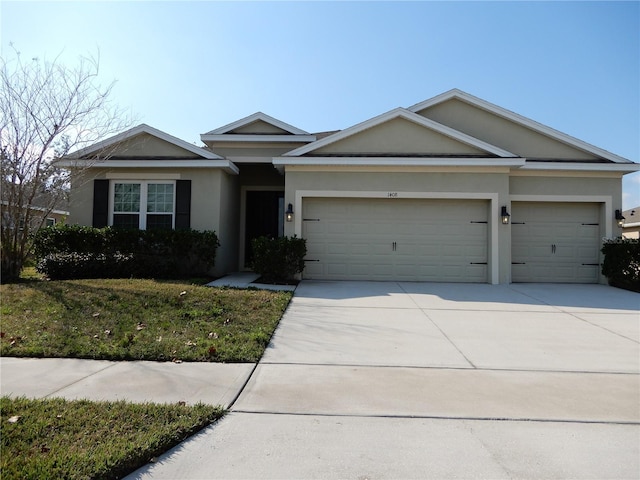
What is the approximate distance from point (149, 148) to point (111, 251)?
131 inches

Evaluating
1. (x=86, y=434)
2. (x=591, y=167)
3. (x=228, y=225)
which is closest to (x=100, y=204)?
(x=228, y=225)

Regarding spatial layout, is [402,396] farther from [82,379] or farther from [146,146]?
[146,146]

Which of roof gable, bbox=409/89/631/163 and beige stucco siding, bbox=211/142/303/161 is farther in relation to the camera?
beige stucco siding, bbox=211/142/303/161

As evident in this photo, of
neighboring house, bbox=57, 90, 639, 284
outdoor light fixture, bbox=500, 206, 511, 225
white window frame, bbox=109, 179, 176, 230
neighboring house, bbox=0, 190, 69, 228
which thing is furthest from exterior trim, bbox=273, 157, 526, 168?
neighboring house, bbox=0, 190, 69, 228

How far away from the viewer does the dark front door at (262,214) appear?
45.2 ft

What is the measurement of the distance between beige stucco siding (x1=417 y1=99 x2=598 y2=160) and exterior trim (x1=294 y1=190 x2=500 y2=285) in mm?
2486

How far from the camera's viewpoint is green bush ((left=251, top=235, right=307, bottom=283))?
1027cm

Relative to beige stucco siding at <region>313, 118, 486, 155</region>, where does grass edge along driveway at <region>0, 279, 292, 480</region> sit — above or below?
below

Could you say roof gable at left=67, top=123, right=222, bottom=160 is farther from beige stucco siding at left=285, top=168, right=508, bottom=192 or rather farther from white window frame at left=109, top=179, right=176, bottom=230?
beige stucco siding at left=285, top=168, right=508, bottom=192

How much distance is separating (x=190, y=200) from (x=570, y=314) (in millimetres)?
9847

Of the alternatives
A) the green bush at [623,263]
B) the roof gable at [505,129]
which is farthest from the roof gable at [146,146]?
the green bush at [623,263]

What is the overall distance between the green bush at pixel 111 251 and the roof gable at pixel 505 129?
28.5ft

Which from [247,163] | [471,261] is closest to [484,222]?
[471,261]

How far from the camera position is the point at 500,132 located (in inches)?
499
